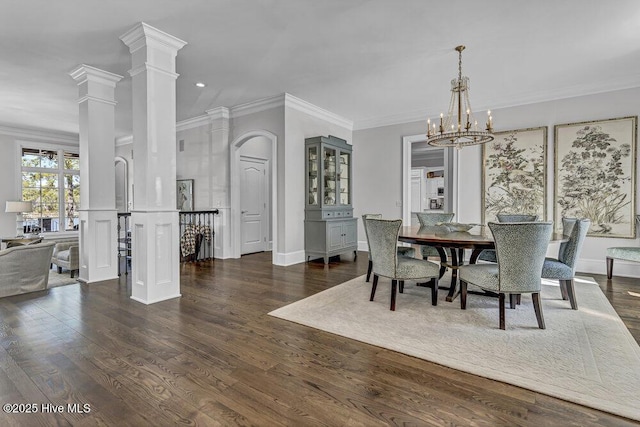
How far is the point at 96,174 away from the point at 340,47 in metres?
3.51

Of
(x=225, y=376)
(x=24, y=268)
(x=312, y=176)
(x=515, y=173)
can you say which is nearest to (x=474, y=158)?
(x=515, y=173)

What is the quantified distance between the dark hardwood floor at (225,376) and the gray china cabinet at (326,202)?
2.40 metres

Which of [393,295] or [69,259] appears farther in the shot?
[69,259]

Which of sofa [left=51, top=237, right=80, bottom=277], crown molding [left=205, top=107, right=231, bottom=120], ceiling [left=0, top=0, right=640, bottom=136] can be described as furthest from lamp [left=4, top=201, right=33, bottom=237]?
crown molding [left=205, top=107, right=231, bottom=120]

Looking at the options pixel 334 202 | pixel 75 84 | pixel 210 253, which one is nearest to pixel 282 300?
pixel 334 202

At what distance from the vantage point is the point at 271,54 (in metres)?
3.81

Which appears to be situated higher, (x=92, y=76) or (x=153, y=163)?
(x=92, y=76)

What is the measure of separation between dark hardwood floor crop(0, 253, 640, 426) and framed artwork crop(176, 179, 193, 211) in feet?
12.4

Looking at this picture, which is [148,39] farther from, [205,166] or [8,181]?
[8,181]

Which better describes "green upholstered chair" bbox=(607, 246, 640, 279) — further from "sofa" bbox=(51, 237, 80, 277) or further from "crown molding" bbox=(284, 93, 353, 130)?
"sofa" bbox=(51, 237, 80, 277)

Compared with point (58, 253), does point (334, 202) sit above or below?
above

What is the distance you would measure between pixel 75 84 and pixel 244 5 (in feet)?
11.2

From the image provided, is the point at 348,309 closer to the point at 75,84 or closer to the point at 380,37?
the point at 380,37

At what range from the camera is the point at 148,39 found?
326 cm
